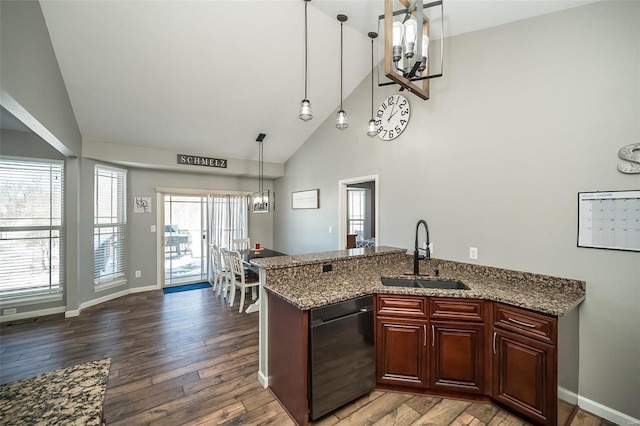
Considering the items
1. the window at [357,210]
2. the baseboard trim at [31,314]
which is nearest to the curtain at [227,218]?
the baseboard trim at [31,314]

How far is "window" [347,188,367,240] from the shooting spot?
25.4 feet

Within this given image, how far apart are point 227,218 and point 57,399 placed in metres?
5.21

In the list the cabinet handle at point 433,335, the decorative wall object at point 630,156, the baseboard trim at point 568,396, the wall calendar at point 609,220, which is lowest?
the baseboard trim at point 568,396

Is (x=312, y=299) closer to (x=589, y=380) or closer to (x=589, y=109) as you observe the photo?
(x=589, y=380)

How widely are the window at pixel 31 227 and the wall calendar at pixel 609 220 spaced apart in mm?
6206

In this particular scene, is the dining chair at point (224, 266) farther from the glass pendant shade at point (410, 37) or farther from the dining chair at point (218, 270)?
the glass pendant shade at point (410, 37)

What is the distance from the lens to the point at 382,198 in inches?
146

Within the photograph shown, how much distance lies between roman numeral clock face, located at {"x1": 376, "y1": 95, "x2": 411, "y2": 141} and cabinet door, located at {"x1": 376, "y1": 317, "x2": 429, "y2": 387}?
2.31m

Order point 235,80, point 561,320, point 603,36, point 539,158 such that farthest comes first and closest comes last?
point 235,80
point 539,158
point 603,36
point 561,320

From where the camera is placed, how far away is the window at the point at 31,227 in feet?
12.5

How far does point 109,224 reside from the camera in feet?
15.4

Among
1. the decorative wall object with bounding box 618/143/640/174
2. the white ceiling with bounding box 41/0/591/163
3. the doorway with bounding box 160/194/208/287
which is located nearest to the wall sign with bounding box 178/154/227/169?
the white ceiling with bounding box 41/0/591/163

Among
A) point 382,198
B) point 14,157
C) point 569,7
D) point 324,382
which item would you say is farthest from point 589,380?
point 14,157

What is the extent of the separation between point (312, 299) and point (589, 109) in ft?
8.37
